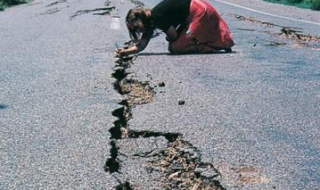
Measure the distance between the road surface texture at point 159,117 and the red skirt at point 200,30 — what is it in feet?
0.80

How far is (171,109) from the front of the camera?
5234 millimetres

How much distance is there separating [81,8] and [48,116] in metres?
11.2

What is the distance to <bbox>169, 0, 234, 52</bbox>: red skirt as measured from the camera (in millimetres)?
8258

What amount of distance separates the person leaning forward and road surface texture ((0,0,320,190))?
0.23 meters

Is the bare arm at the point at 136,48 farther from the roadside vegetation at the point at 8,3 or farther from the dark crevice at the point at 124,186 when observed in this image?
the roadside vegetation at the point at 8,3

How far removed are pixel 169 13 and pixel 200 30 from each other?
49 centimetres

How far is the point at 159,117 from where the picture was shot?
16.3ft

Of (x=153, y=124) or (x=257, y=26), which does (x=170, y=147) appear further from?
(x=257, y=26)

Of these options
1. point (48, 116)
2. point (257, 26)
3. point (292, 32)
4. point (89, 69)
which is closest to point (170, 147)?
point (48, 116)

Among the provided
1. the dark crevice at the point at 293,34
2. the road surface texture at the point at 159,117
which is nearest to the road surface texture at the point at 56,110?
the road surface texture at the point at 159,117

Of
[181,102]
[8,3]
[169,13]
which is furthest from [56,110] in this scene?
[8,3]

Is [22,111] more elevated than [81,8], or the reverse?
[22,111]

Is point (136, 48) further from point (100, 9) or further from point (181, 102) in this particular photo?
point (100, 9)

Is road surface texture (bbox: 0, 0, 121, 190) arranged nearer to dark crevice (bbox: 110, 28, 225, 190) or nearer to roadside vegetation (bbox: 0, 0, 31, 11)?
dark crevice (bbox: 110, 28, 225, 190)
